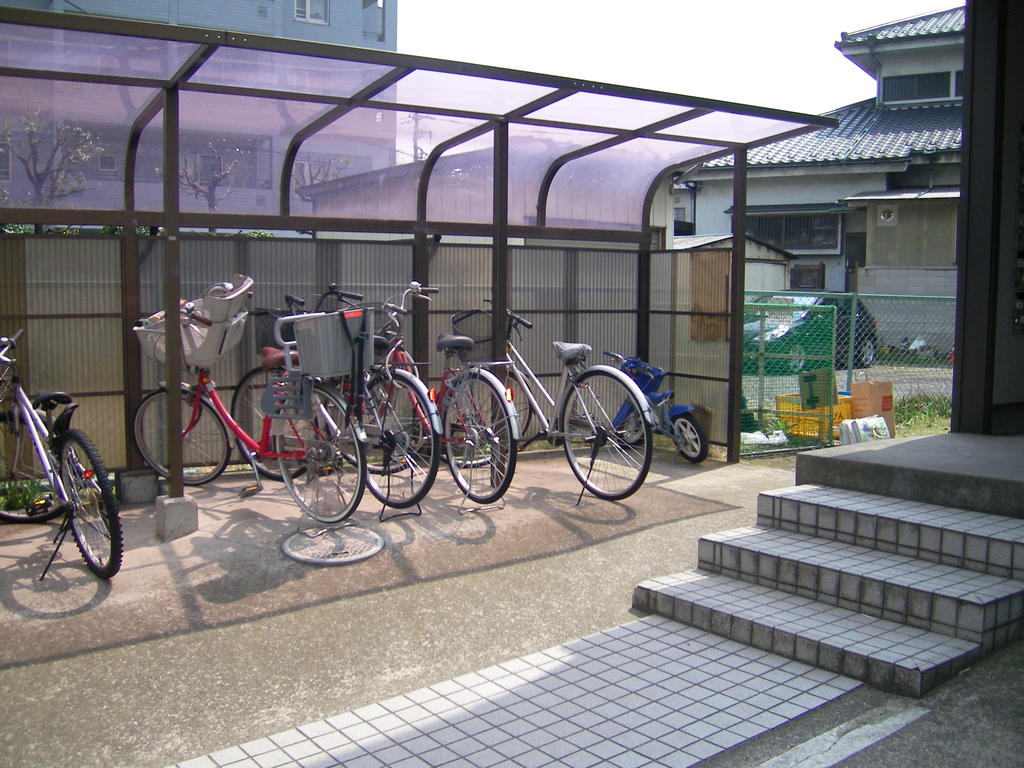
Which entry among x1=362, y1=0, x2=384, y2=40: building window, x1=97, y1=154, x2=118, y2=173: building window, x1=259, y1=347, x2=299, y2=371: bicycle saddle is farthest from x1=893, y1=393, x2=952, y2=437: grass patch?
x1=362, y1=0, x2=384, y2=40: building window

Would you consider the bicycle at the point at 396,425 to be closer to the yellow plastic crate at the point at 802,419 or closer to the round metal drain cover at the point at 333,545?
the round metal drain cover at the point at 333,545

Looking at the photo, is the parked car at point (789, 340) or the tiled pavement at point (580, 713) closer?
the tiled pavement at point (580, 713)

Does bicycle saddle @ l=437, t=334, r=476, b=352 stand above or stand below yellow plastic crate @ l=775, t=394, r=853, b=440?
above

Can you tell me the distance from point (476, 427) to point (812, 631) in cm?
269

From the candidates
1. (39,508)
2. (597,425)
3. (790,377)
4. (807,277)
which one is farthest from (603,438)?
(807,277)

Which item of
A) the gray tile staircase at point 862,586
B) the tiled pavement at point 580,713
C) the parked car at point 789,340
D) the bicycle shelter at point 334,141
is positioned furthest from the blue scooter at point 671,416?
the tiled pavement at point 580,713

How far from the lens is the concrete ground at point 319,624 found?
3135 millimetres

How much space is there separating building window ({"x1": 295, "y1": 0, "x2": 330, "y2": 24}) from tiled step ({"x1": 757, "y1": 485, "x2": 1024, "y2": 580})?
2382cm

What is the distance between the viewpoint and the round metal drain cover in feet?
15.9

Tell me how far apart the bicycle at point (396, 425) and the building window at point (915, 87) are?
804 inches

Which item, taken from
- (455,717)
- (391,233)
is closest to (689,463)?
(391,233)

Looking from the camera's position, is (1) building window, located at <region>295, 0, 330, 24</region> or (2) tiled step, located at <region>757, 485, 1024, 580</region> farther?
(1) building window, located at <region>295, 0, 330, 24</region>

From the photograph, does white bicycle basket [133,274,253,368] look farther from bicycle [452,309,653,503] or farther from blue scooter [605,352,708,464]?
blue scooter [605,352,708,464]

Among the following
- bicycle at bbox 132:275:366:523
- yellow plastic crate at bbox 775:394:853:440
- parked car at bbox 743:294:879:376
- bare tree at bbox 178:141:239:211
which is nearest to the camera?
bicycle at bbox 132:275:366:523
